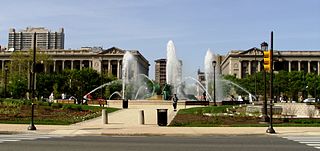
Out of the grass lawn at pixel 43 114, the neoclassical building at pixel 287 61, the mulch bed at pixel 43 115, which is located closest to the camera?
the grass lawn at pixel 43 114

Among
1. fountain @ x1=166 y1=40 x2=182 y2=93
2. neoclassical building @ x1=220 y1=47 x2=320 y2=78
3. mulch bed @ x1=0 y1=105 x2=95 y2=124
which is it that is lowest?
mulch bed @ x1=0 y1=105 x2=95 y2=124

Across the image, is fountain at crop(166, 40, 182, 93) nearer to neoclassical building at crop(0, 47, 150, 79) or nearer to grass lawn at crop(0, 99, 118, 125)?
grass lawn at crop(0, 99, 118, 125)

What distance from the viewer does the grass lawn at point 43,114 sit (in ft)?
101

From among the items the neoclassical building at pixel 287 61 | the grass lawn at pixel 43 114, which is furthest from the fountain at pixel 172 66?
the neoclassical building at pixel 287 61

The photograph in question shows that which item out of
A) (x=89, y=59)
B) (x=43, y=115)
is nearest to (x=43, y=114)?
(x=43, y=115)

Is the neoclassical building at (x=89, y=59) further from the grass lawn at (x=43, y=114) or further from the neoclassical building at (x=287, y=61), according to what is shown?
the grass lawn at (x=43, y=114)

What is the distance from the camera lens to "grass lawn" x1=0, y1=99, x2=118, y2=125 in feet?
101

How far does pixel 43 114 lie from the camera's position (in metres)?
36.4

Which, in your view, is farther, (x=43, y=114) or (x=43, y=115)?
(x=43, y=114)

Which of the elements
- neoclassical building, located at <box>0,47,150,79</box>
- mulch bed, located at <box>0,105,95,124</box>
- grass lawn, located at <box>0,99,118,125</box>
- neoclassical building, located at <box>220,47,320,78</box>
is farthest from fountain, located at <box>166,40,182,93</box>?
neoclassical building, located at <box>220,47,320,78</box>

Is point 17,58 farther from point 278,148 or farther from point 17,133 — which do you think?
point 278,148

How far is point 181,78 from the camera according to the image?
253ft

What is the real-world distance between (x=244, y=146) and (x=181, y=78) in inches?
2346

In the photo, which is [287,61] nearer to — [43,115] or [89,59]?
[89,59]
